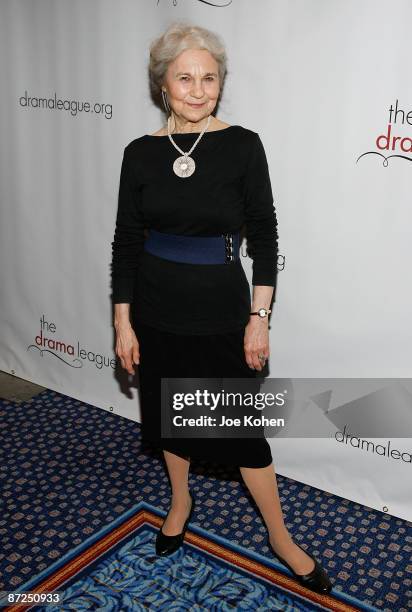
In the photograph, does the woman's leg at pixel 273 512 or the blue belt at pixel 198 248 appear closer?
the blue belt at pixel 198 248

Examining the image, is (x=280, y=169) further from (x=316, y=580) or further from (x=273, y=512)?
(x=316, y=580)

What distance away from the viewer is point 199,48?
2.08 metres

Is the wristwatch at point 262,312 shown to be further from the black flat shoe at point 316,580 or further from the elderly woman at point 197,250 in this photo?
the black flat shoe at point 316,580

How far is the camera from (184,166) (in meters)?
2.13

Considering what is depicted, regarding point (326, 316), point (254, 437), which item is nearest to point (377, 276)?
point (326, 316)

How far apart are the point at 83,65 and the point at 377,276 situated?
63.1 inches

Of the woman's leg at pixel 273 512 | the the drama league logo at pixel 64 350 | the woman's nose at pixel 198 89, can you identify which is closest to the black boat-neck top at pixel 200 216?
the woman's nose at pixel 198 89

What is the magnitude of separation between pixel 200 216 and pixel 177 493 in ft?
3.41

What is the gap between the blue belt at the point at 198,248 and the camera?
7.16 ft

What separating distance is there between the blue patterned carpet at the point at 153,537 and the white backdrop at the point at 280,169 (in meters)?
0.23

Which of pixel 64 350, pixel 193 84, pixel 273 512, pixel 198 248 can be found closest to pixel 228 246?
pixel 198 248

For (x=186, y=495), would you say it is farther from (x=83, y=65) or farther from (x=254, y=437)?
(x=83, y=65)

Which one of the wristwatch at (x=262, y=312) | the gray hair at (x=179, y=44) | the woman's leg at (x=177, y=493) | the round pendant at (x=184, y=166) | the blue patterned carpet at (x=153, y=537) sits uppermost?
the gray hair at (x=179, y=44)

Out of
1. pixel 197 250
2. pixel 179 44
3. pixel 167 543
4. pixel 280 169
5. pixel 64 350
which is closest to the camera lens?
pixel 179 44
